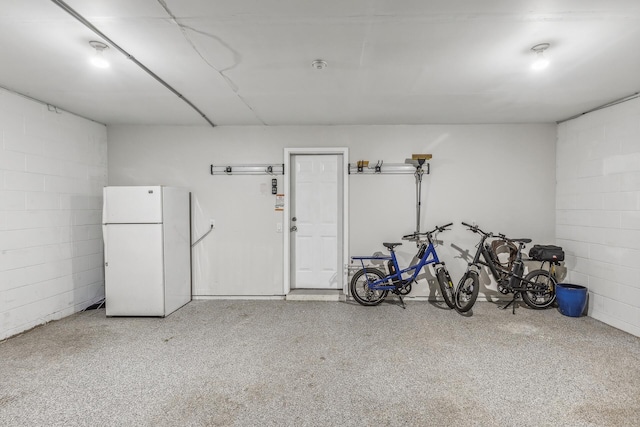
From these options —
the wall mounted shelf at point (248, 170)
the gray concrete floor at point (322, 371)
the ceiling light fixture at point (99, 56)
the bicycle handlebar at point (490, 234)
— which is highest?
the ceiling light fixture at point (99, 56)

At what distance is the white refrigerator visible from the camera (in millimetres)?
3664

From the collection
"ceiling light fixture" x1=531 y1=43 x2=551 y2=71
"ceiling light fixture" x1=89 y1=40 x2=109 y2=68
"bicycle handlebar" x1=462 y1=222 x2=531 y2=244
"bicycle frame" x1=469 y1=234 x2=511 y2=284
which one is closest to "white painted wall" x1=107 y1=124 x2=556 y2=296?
"bicycle handlebar" x1=462 y1=222 x2=531 y2=244

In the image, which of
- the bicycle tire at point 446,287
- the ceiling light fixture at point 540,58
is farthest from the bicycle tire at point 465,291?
the ceiling light fixture at point 540,58

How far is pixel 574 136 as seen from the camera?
3977 mm

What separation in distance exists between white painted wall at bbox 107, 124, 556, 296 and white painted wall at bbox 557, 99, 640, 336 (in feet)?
0.88

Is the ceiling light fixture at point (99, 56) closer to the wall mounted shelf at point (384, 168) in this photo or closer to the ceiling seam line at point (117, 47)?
the ceiling seam line at point (117, 47)

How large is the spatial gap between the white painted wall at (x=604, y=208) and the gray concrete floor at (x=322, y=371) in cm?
39

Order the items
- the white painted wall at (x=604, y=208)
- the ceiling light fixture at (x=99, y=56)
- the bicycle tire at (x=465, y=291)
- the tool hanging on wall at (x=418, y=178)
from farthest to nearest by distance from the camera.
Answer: the tool hanging on wall at (x=418, y=178), the bicycle tire at (x=465, y=291), the white painted wall at (x=604, y=208), the ceiling light fixture at (x=99, y=56)

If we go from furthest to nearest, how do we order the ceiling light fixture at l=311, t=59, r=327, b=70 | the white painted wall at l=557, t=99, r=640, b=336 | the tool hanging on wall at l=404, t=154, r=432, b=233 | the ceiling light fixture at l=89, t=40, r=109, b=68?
the tool hanging on wall at l=404, t=154, r=432, b=233 < the white painted wall at l=557, t=99, r=640, b=336 < the ceiling light fixture at l=311, t=59, r=327, b=70 < the ceiling light fixture at l=89, t=40, r=109, b=68

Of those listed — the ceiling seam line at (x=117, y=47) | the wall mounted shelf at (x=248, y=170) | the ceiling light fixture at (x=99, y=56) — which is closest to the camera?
the ceiling seam line at (x=117, y=47)

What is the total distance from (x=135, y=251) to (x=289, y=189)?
2066 mm

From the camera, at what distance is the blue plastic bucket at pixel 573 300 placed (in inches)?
143

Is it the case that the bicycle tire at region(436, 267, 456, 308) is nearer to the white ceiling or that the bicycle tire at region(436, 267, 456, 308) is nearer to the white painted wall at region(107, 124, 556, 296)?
the white painted wall at region(107, 124, 556, 296)

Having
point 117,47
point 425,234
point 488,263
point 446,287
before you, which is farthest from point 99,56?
point 488,263
